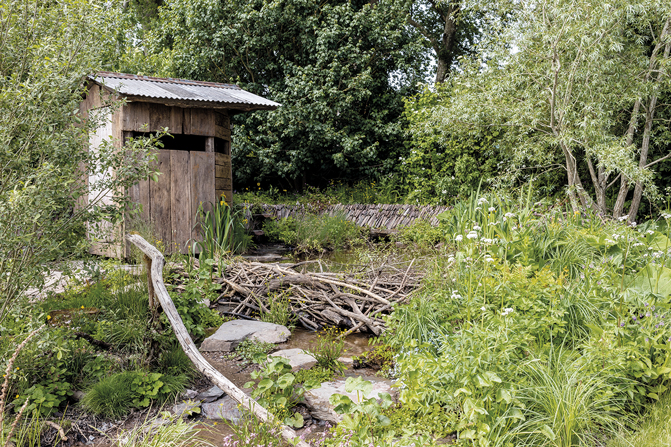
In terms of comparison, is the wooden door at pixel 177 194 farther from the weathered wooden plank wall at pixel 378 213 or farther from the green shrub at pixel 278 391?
the green shrub at pixel 278 391

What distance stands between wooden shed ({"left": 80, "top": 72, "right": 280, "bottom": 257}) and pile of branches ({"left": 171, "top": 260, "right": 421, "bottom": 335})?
192cm

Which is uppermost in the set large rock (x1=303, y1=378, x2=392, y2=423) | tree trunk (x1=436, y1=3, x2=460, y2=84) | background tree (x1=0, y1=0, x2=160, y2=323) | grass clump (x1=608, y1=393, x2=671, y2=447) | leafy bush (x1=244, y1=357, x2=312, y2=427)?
tree trunk (x1=436, y1=3, x2=460, y2=84)

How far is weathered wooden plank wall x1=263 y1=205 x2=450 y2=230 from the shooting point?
10385mm

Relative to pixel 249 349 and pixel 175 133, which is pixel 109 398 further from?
pixel 175 133

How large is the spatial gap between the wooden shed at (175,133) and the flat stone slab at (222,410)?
4004mm

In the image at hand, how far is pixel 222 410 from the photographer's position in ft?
11.1

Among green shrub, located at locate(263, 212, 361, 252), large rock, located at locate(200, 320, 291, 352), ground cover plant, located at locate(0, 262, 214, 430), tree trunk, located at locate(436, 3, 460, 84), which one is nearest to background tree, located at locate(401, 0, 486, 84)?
tree trunk, located at locate(436, 3, 460, 84)

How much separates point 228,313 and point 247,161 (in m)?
9.34

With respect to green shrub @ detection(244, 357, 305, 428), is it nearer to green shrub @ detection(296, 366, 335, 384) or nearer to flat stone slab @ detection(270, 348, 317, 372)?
green shrub @ detection(296, 366, 335, 384)

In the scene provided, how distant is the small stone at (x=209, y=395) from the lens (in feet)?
11.6

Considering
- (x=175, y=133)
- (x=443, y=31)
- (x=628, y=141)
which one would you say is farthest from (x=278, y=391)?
(x=443, y=31)

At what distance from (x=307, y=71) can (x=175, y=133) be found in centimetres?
608

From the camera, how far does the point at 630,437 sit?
8.24 feet

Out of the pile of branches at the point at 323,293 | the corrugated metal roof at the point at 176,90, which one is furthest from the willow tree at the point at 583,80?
the corrugated metal roof at the point at 176,90
